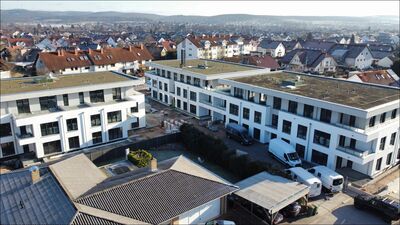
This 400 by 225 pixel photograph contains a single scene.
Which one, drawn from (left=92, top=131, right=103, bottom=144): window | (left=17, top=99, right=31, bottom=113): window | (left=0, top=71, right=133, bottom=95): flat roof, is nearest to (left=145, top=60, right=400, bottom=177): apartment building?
(left=0, top=71, right=133, bottom=95): flat roof

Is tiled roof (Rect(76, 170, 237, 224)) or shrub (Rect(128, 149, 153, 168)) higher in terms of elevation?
tiled roof (Rect(76, 170, 237, 224))

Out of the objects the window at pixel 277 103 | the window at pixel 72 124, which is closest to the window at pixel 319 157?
the window at pixel 277 103

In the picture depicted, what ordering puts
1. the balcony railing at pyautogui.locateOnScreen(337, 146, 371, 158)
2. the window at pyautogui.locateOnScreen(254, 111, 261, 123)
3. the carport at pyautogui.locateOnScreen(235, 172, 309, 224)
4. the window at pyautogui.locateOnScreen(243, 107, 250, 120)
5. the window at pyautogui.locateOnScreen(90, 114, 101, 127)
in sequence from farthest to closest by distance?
the window at pyautogui.locateOnScreen(243, 107, 250, 120), the window at pyautogui.locateOnScreen(254, 111, 261, 123), the window at pyautogui.locateOnScreen(90, 114, 101, 127), the balcony railing at pyautogui.locateOnScreen(337, 146, 371, 158), the carport at pyautogui.locateOnScreen(235, 172, 309, 224)

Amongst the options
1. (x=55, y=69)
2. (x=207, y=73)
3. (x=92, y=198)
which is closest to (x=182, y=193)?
(x=92, y=198)

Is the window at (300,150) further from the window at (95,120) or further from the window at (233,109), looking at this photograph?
the window at (95,120)

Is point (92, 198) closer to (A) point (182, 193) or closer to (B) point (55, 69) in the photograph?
(A) point (182, 193)

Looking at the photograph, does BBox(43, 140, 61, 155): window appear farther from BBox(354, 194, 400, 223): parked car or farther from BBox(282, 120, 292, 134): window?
BBox(354, 194, 400, 223): parked car
